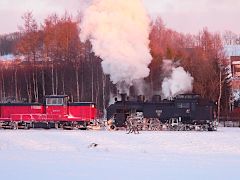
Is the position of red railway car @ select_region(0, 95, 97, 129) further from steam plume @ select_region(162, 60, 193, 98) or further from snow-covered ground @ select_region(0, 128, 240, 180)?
snow-covered ground @ select_region(0, 128, 240, 180)

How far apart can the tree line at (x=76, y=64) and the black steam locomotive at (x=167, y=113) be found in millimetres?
15179

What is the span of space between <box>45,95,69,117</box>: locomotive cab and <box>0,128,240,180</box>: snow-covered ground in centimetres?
1489

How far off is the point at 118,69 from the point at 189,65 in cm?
2271

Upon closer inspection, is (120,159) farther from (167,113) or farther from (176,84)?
(176,84)

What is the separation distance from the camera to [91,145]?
84.5 feet

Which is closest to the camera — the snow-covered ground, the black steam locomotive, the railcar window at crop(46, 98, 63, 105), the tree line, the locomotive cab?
the snow-covered ground

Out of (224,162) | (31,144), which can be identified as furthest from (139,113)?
(224,162)

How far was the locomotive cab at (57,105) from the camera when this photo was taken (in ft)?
148

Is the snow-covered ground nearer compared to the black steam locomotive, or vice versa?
the snow-covered ground

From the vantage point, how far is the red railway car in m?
44.8

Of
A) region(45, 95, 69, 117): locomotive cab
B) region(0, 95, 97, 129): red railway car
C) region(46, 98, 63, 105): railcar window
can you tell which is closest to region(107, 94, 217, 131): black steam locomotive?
region(0, 95, 97, 129): red railway car

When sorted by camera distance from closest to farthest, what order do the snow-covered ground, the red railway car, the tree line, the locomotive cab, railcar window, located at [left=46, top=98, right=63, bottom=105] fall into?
the snow-covered ground → the red railway car → the locomotive cab → railcar window, located at [left=46, top=98, right=63, bottom=105] → the tree line

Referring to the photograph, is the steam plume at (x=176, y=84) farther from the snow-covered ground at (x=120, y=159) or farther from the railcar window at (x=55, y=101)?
the snow-covered ground at (x=120, y=159)

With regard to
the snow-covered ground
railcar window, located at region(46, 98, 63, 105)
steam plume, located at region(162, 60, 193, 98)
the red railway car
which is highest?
steam plume, located at region(162, 60, 193, 98)
